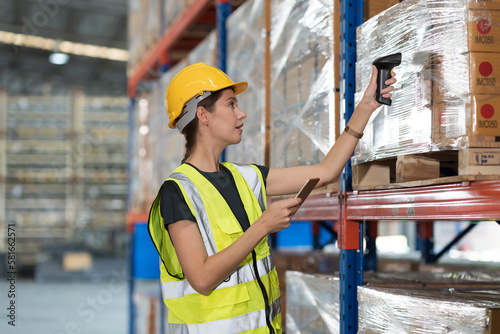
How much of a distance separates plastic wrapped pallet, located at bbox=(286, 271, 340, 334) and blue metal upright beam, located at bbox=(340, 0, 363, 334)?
15 centimetres

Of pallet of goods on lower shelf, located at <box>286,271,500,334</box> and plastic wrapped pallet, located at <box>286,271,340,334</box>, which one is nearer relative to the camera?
pallet of goods on lower shelf, located at <box>286,271,500,334</box>

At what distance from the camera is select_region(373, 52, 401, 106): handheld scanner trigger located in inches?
88.3

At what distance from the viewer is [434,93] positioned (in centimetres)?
222

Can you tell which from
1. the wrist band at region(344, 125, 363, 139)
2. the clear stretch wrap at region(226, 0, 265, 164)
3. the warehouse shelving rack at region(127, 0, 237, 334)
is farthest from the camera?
the warehouse shelving rack at region(127, 0, 237, 334)

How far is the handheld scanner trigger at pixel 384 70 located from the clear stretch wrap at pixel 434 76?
0.11 meters

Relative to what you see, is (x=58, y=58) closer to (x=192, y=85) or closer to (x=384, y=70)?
(x=192, y=85)

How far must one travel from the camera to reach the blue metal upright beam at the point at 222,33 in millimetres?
4574

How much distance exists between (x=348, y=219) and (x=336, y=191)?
154 mm

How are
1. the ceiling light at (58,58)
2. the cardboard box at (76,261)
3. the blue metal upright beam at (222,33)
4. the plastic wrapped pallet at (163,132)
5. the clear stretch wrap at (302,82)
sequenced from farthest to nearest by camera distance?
the ceiling light at (58,58) < the cardboard box at (76,261) < the plastic wrapped pallet at (163,132) < the blue metal upright beam at (222,33) < the clear stretch wrap at (302,82)

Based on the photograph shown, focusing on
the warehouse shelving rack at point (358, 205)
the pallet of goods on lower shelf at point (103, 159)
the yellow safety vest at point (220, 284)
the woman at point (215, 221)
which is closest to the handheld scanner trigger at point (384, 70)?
the woman at point (215, 221)

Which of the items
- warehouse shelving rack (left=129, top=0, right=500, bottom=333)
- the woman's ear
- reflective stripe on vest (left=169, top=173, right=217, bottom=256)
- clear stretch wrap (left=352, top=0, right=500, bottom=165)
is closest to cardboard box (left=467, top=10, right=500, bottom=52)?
clear stretch wrap (left=352, top=0, right=500, bottom=165)

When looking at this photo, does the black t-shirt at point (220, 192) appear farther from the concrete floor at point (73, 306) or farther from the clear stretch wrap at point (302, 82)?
the concrete floor at point (73, 306)

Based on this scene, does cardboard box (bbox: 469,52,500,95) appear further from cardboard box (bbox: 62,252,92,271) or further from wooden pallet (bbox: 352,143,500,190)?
cardboard box (bbox: 62,252,92,271)

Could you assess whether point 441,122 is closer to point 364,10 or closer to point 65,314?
point 364,10
